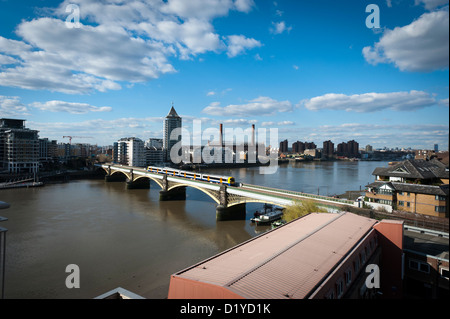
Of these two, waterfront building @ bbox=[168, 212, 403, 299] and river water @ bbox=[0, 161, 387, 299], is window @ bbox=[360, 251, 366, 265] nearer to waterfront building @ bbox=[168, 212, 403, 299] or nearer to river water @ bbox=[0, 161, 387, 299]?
waterfront building @ bbox=[168, 212, 403, 299]

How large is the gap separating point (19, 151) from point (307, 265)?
59.1 meters

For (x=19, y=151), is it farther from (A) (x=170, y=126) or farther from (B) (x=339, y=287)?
(B) (x=339, y=287)

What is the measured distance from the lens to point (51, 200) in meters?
28.7

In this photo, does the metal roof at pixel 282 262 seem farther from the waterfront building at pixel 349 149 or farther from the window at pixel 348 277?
the waterfront building at pixel 349 149

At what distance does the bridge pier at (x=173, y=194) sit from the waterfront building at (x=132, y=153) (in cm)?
4439

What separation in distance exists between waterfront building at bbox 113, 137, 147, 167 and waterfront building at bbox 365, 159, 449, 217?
64293 millimetres

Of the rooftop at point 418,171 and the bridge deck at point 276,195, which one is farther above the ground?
the rooftop at point 418,171

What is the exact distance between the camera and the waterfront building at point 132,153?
70.4 metres

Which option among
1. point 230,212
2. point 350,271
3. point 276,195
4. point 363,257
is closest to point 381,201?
point 276,195

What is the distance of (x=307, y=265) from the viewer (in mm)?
6195

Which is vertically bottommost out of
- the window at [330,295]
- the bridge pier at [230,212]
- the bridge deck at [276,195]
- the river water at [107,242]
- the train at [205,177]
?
the river water at [107,242]

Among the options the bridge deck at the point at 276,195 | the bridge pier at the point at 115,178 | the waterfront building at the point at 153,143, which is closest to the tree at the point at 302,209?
the bridge deck at the point at 276,195

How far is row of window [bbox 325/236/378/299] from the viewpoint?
241 inches
